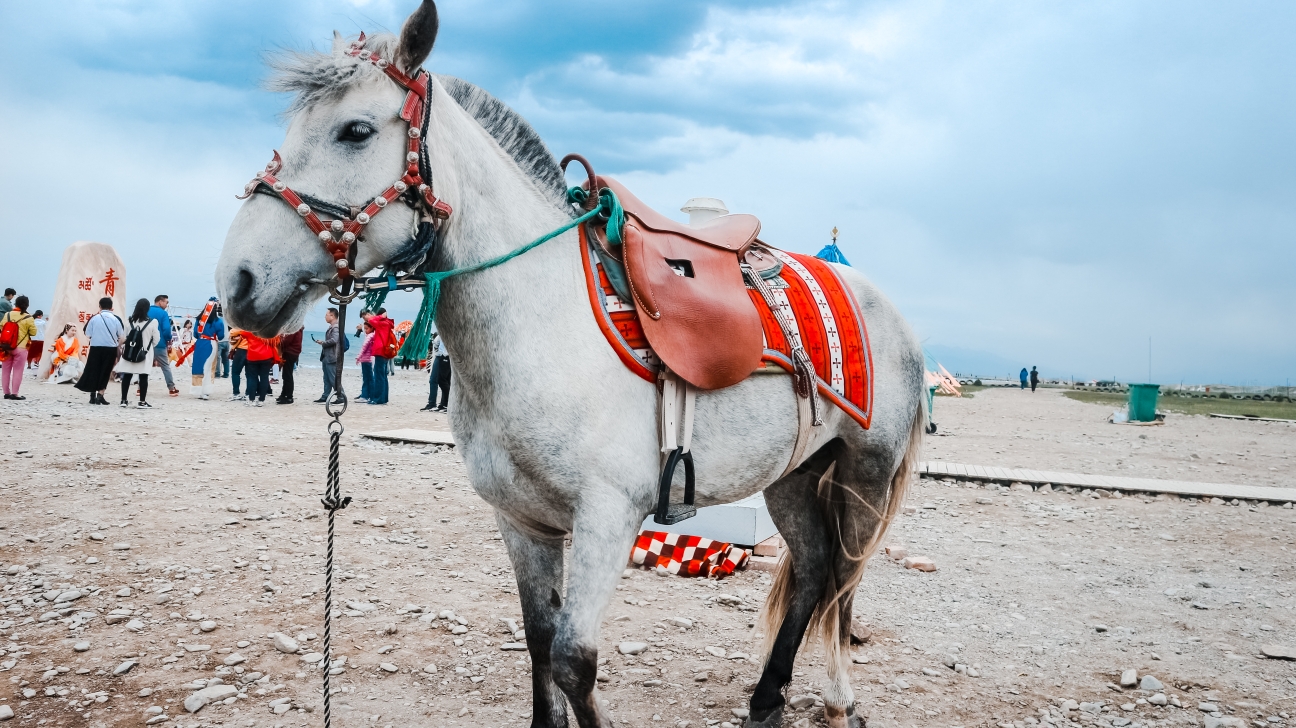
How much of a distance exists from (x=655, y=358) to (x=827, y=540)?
162cm

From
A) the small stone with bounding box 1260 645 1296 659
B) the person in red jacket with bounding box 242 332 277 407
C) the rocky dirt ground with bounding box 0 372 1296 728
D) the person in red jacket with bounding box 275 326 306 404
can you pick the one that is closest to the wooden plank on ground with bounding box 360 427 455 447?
the rocky dirt ground with bounding box 0 372 1296 728

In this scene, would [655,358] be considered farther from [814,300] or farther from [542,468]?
[814,300]

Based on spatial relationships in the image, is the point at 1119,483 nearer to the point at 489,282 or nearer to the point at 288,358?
the point at 489,282

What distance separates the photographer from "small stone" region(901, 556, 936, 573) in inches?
213

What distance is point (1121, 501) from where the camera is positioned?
800cm

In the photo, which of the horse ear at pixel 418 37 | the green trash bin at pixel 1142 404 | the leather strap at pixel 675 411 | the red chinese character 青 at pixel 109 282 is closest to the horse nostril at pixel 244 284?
the horse ear at pixel 418 37

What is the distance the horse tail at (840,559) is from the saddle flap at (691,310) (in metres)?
1.15

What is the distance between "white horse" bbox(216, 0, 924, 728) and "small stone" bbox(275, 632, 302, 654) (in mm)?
1684

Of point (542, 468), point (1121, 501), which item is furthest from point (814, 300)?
point (1121, 501)

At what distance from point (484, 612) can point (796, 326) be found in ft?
8.64

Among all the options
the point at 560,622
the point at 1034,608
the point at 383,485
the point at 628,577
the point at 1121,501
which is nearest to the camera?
the point at 560,622

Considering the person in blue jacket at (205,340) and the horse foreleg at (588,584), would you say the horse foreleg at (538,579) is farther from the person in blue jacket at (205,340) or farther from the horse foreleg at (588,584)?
the person in blue jacket at (205,340)

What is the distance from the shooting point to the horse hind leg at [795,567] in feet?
10.3

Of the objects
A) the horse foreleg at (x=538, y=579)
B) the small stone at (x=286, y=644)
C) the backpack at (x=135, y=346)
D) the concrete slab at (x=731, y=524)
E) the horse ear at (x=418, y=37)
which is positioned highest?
the horse ear at (x=418, y=37)
